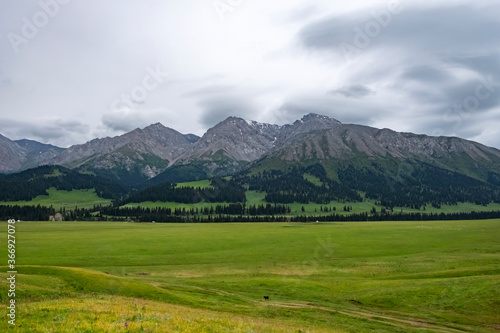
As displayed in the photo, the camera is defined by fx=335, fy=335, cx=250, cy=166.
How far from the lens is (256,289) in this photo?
53.5 m

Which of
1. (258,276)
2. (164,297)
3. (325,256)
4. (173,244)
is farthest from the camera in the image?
(173,244)

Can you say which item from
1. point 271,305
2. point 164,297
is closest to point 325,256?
point 271,305

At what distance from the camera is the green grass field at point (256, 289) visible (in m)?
26.5

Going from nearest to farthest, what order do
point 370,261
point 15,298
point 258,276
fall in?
point 15,298, point 258,276, point 370,261

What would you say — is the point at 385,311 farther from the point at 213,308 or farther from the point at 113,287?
the point at 113,287

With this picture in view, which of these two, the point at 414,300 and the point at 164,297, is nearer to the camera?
the point at 164,297

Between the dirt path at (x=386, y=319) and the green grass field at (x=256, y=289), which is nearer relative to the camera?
the green grass field at (x=256, y=289)

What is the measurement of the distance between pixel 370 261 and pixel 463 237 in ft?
214

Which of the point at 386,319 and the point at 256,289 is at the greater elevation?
the point at 386,319

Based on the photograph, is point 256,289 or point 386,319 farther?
point 256,289

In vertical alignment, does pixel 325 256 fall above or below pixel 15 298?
below

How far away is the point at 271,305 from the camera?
4256 cm

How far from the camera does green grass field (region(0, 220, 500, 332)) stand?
86.9 feet

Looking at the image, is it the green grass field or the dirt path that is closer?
the green grass field
